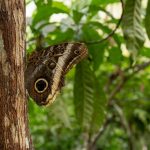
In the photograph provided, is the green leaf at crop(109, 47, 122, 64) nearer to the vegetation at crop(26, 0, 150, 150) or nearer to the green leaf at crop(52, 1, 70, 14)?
the vegetation at crop(26, 0, 150, 150)

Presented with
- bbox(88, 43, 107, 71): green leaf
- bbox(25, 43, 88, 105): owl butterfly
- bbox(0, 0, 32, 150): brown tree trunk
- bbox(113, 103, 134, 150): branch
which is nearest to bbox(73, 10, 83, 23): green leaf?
bbox(88, 43, 107, 71): green leaf

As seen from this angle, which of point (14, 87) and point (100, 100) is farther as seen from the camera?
point (100, 100)

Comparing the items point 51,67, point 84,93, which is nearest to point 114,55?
point 84,93

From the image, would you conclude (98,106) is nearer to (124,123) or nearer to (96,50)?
(96,50)

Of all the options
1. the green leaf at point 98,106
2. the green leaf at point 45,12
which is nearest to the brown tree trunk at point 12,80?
the green leaf at point 45,12

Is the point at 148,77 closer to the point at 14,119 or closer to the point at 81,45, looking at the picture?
the point at 81,45

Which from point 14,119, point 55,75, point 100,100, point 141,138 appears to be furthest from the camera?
point 141,138

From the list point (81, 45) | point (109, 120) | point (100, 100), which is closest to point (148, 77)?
point (109, 120)
